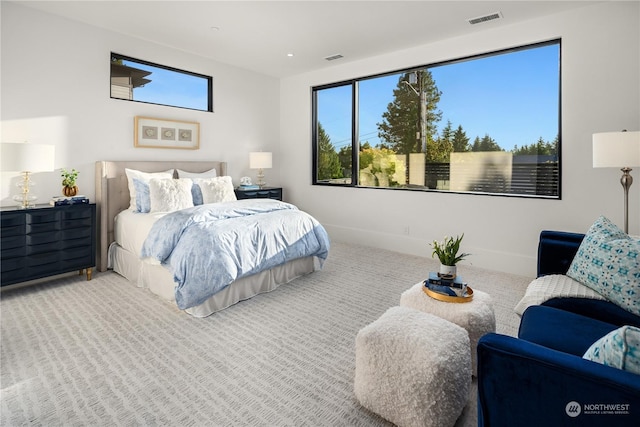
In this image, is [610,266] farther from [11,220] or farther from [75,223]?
[11,220]


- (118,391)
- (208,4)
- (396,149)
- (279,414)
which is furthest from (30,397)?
(396,149)

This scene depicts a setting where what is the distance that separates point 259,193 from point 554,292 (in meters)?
4.19

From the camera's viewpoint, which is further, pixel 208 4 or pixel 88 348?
pixel 208 4

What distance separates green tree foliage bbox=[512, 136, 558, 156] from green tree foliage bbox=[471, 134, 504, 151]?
204mm

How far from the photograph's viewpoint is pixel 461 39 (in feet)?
14.0

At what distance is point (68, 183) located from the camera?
3.69 metres

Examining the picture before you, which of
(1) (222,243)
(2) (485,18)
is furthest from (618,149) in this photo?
(1) (222,243)

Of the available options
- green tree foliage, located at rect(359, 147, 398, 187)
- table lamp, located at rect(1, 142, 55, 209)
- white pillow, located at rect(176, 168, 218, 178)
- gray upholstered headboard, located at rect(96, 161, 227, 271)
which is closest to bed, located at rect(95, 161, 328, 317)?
gray upholstered headboard, located at rect(96, 161, 227, 271)

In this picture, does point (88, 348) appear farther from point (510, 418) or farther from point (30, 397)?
point (510, 418)

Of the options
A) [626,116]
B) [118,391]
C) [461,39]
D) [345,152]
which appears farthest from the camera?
[345,152]

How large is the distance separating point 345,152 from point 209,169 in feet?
6.99

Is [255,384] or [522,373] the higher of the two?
[522,373]

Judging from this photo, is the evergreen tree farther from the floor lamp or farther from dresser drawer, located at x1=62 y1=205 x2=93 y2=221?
dresser drawer, located at x1=62 y1=205 x2=93 y2=221

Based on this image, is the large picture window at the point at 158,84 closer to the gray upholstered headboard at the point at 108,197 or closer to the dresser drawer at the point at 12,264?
the gray upholstered headboard at the point at 108,197
